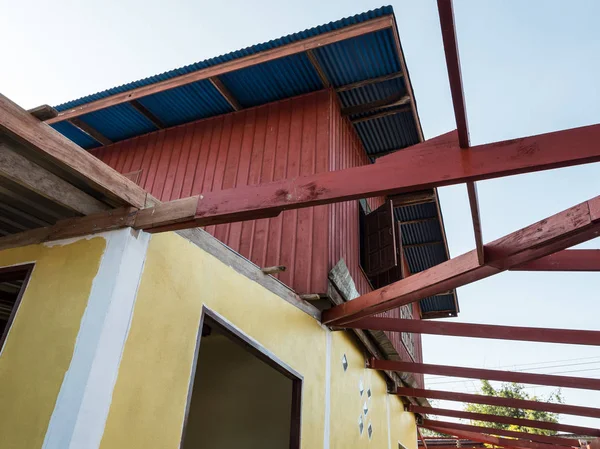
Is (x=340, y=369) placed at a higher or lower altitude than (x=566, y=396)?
lower

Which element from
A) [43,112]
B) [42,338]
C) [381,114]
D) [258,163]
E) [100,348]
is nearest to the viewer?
[43,112]

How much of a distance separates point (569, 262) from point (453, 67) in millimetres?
2863

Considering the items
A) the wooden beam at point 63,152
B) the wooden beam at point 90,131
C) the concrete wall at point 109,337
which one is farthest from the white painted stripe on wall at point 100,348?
the wooden beam at point 90,131

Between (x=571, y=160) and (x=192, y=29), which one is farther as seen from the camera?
(x=192, y=29)

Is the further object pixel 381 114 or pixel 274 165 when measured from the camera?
pixel 381 114

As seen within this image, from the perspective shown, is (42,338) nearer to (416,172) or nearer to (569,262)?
(416,172)

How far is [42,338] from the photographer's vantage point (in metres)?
→ 3.15

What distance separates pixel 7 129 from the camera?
2.60 m

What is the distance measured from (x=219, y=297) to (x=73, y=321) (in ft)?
4.20

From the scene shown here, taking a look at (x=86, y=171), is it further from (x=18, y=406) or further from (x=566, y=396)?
(x=566, y=396)

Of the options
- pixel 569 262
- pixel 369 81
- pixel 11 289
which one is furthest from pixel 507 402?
pixel 11 289

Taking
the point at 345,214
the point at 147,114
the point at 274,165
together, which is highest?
the point at 147,114

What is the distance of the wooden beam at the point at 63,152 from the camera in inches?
103

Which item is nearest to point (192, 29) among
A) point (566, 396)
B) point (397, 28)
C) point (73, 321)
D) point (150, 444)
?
point (397, 28)
